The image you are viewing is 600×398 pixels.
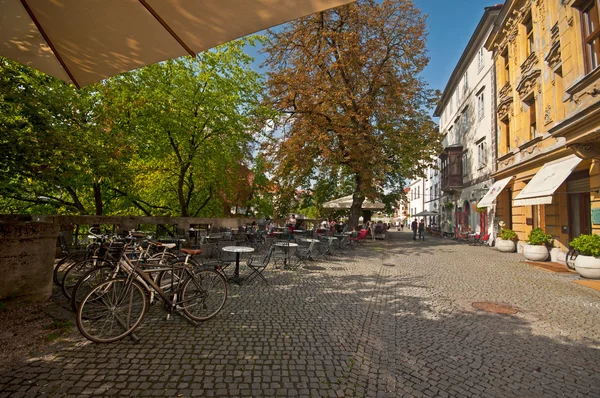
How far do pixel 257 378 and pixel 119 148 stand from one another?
7212 millimetres

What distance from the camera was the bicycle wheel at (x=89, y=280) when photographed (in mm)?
4074

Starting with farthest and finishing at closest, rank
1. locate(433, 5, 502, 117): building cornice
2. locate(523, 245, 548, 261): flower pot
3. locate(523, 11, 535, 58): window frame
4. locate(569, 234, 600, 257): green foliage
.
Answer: locate(433, 5, 502, 117): building cornice < locate(523, 11, 535, 58): window frame < locate(523, 245, 548, 261): flower pot < locate(569, 234, 600, 257): green foliage

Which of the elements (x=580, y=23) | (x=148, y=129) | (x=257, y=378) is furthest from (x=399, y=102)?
(x=257, y=378)

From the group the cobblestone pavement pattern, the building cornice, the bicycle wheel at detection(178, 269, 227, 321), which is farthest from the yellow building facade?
the bicycle wheel at detection(178, 269, 227, 321)

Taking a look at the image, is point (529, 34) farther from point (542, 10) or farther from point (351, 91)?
point (351, 91)

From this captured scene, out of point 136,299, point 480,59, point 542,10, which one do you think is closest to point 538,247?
point 542,10

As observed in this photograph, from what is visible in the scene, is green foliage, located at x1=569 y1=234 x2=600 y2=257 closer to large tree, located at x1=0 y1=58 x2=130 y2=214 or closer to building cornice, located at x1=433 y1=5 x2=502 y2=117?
large tree, located at x1=0 y1=58 x2=130 y2=214

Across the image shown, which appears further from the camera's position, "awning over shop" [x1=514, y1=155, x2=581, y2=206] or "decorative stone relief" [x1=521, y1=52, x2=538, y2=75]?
"decorative stone relief" [x1=521, y1=52, x2=538, y2=75]

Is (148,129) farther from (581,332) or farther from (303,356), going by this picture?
(581,332)

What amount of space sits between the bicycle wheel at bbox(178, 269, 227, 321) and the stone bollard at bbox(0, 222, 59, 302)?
2553mm

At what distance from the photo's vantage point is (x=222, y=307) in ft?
16.5

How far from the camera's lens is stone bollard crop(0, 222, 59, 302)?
4.59 metres

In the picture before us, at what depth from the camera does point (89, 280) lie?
4.43m

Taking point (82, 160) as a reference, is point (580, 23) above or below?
above
